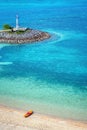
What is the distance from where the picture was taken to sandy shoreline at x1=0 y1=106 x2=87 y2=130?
→ 2350cm

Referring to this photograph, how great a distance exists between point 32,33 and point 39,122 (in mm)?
28994

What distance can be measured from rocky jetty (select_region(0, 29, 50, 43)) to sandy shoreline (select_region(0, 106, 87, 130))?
24961 millimetres

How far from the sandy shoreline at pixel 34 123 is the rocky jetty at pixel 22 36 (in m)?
25.0

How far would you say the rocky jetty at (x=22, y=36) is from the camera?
164ft

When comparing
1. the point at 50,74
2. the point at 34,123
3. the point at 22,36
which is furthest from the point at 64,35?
the point at 34,123

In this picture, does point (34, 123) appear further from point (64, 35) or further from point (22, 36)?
point (64, 35)

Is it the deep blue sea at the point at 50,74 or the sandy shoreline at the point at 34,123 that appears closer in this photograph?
the sandy shoreline at the point at 34,123

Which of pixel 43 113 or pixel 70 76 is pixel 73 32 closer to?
pixel 70 76

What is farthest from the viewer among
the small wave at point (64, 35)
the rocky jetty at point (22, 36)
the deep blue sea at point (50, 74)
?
the small wave at point (64, 35)

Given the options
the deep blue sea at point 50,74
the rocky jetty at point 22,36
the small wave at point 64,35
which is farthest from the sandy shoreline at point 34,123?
the small wave at point 64,35

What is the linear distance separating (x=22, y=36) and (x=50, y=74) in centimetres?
1689

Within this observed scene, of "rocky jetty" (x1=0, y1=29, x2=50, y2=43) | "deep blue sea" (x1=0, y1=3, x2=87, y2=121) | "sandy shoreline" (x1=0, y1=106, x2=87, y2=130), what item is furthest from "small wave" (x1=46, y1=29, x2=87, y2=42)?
"sandy shoreline" (x1=0, y1=106, x2=87, y2=130)

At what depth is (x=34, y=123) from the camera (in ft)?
79.6

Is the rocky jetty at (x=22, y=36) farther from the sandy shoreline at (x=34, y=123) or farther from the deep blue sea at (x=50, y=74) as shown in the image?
the sandy shoreline at (x=34, y=123)
